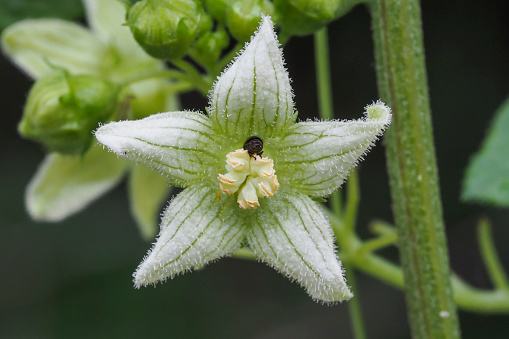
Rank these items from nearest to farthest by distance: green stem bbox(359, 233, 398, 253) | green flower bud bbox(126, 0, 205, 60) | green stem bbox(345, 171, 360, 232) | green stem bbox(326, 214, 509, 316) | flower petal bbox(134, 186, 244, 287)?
flower petal bbox(134, 186, 244, 287)
green flower bud bbox(126, 0, 205, 60)
green stem bbox(345, 171, 360, 232)
green stem bbox(359, 233, 398, 253)
green stem bbox(326, 214, 509, 316)

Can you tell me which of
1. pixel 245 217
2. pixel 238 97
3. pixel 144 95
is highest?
pixel 238 97

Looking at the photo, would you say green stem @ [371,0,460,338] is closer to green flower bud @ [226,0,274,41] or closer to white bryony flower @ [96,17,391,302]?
white bryony flower @ [96,17,391,302]

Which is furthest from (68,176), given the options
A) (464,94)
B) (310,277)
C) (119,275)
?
(464,94)

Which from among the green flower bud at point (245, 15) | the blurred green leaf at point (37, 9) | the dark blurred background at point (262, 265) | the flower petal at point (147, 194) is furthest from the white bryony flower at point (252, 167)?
the dark blurred background at point (262, 265)

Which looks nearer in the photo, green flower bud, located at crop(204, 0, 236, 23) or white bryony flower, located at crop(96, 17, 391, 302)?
white bryony flower, located at crop(96, 17, 391, 302)

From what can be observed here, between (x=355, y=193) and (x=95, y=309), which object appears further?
(x=95, y=309)

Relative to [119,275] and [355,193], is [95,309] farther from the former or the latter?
[355,193]

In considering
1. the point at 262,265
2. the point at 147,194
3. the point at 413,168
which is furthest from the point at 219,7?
the point at 262,265

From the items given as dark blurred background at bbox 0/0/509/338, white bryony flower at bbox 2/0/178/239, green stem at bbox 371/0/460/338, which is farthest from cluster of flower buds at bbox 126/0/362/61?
dark blurred background at bbox 0/0/509/338
